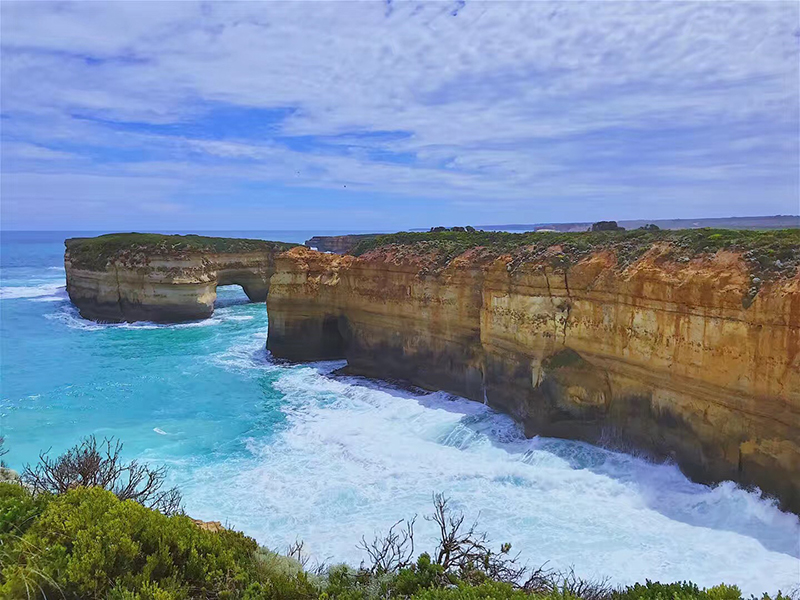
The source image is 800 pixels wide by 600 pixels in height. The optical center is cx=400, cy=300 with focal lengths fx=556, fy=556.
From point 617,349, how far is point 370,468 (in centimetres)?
706

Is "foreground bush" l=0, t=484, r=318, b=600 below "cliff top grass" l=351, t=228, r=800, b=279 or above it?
below

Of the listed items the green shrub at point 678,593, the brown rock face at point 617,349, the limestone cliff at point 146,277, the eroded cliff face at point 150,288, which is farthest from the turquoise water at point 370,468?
the limestone cliff at point 146,277

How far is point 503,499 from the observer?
41.0 ft

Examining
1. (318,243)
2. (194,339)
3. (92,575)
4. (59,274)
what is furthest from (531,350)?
(318,243)

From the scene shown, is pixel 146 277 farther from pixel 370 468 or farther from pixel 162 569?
pixel 162 569

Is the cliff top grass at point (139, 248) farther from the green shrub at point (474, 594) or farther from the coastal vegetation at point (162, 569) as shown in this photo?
the green shrub at point (474, 594)

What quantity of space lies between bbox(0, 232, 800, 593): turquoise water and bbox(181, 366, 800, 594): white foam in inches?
1.6

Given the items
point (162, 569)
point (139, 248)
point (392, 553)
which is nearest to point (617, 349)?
point (392, 553)

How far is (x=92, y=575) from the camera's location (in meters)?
5.39

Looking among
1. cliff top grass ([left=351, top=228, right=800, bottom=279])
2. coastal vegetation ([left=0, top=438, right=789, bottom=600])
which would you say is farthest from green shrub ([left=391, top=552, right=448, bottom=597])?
cliff top grass ([left=351, top=228, right=800, bottom=279])

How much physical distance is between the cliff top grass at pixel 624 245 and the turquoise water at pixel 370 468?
490cm

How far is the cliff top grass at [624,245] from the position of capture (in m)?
11.9

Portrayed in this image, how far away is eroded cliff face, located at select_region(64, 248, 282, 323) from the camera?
1487 inches

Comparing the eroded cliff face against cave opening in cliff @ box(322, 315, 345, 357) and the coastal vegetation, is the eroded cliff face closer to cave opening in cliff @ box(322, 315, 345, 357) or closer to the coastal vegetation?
cave opening in cliff @ box(322, 315, 345, 357)
